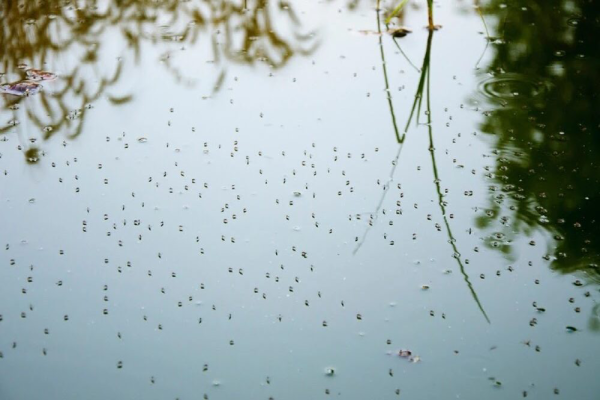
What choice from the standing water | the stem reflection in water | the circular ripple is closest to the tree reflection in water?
the standing water

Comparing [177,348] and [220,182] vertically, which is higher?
[220,182]

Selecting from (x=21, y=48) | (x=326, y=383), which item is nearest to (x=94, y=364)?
(x=326, y=383)

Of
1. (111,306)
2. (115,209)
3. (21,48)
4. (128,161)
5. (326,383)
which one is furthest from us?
(21,48)

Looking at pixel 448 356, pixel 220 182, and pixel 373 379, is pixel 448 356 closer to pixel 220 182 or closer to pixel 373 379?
pixel 373 379

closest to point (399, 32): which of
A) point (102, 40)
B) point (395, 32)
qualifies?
point (395, 32)

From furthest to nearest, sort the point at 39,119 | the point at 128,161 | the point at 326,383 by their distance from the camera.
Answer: the point at 39,119
the point at 128,161
the point at 326,383

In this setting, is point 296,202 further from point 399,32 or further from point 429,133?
point 399,32

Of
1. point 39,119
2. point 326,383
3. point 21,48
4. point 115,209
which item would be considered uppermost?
point 21,48
